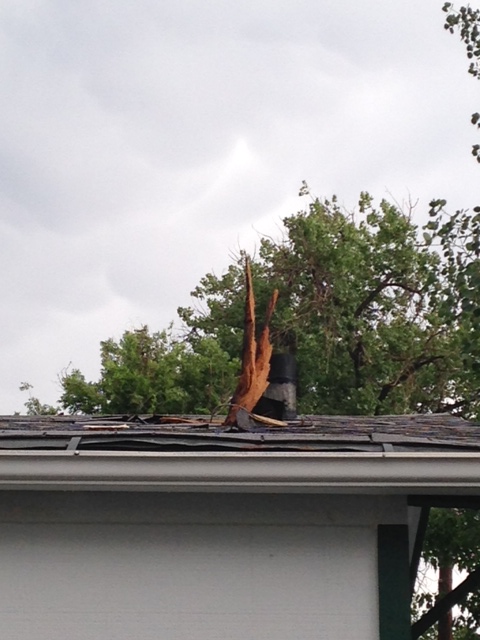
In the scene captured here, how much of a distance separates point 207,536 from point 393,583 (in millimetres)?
820

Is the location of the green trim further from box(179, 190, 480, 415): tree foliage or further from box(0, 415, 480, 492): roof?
box(179, 190, 480, 415): tree foliage

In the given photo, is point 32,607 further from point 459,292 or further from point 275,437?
point 459,292

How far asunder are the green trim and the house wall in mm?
34

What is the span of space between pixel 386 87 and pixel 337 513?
15.2 metres

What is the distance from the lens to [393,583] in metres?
3.87

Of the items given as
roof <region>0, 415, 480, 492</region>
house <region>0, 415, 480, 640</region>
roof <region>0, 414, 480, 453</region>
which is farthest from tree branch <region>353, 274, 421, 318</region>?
roof <region>0, 415, 480, 492</region>

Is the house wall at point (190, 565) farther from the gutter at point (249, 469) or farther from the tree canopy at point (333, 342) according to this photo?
the tree canopy at point (333, 342)

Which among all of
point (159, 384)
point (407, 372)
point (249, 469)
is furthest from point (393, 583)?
point (407, 372)

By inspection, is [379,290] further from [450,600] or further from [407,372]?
[450,600]

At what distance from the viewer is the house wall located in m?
3.89

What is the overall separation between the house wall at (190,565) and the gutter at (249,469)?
12.1 inches

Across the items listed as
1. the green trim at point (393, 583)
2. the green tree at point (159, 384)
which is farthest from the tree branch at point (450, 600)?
the green tree at point (159, 384)

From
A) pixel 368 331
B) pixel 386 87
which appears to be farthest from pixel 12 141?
pixel 368 331

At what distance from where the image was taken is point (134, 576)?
13.0 feet
